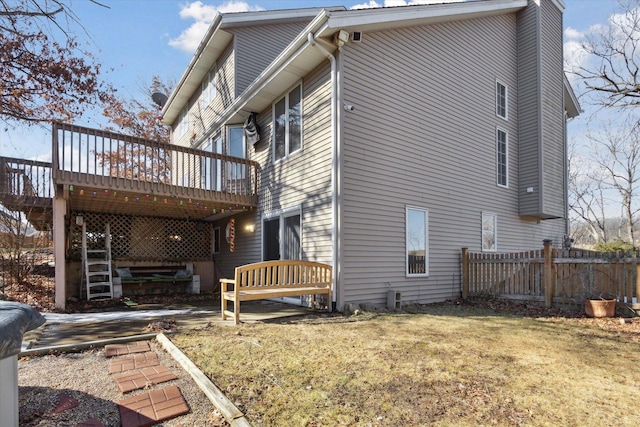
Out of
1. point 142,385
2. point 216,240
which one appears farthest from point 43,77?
point 142,385

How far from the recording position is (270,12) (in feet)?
35.6

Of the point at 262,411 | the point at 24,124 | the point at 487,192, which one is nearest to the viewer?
the point at 262,411

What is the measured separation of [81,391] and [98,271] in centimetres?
756

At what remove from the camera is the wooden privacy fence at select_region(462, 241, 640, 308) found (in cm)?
645

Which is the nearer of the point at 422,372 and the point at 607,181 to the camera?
the point at 422,372

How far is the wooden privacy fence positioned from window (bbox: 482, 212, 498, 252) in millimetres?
1051

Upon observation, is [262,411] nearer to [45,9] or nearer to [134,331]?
[134,331]

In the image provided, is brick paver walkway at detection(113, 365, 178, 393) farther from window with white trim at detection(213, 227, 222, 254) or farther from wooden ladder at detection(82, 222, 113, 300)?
window with white trim at detection(213, 227, 222, 254)

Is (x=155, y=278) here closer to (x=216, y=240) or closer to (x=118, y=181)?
(x=216, y=240)

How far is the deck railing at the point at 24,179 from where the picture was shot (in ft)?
29.0

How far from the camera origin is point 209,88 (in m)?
12.8

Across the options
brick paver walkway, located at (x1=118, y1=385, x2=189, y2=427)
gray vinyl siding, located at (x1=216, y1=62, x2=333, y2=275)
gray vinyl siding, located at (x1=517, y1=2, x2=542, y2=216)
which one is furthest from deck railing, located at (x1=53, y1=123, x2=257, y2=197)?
gray vinyl siding, located at (x1=517, y1=2, x2=542, y2=216)

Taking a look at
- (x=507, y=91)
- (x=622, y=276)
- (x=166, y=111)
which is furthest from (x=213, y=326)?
(x=166, y=111)

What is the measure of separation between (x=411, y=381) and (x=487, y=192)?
8.16m
